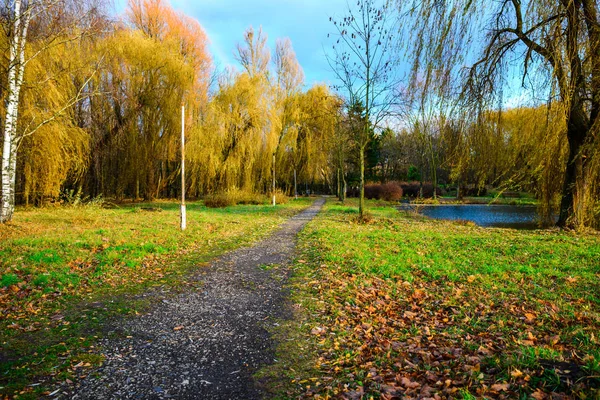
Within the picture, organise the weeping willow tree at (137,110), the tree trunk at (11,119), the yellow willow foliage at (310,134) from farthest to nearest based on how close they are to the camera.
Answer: the yellow willow foliage at (310,134)
the weeping willow tree at (137,110)
the tree trunk at (11,119)

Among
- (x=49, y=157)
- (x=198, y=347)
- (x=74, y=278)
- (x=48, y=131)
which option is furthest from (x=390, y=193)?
(x=198, y=347)

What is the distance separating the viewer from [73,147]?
45.6 feet

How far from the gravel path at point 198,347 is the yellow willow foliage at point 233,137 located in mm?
16469

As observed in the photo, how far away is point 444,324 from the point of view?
390 centimetres

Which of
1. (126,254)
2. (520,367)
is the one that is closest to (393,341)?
(520,367)

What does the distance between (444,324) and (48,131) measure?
1468 centimetres

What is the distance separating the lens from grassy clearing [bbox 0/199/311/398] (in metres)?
3.17

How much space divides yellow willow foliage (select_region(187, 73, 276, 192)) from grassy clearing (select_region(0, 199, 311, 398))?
10.8 metres

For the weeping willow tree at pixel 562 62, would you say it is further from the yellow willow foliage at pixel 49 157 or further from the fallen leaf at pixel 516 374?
the yellow willow foliage at pixel 49 157

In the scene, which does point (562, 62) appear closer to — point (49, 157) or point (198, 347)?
point (198, 347)

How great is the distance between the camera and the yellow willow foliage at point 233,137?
830 inches

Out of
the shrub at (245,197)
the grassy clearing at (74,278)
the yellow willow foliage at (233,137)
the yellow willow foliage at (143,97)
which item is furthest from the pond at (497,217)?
the yellow willow foliage at (143,97)

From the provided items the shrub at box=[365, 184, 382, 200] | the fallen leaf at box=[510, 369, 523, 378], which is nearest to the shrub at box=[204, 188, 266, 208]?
the shrub at box=[365, 184, 382, 200]

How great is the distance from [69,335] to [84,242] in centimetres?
447
